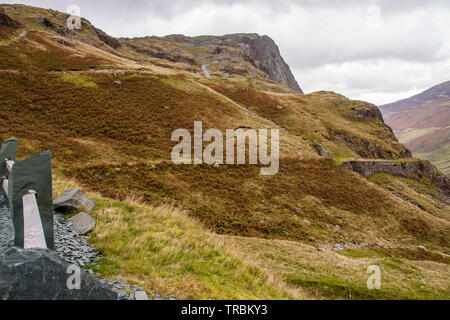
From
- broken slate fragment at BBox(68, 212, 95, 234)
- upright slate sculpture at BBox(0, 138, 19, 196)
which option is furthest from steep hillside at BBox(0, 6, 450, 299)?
upright slate sculpture at BBox(0, 138, 19, 196)

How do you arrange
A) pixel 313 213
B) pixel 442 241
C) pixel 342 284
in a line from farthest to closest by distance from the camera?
pixel 442 241 < pixel 313 213 < pixel 342 284

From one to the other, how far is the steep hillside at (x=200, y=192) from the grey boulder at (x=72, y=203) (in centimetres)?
76

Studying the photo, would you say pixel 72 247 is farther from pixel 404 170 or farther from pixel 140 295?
pixel 404 170

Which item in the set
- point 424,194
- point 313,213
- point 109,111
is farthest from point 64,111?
point 424,194

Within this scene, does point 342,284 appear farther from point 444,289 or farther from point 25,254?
point 25,254

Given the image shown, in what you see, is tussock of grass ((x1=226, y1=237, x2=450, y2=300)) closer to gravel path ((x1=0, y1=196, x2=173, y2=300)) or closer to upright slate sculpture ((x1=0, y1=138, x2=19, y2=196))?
gravel path ((x1=0, y1=196, x2=173, y2=300))

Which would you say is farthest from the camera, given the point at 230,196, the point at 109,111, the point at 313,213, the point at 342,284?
the point at 109,111

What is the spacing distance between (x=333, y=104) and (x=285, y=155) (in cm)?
5620

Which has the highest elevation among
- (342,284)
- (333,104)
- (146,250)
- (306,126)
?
(333,104)

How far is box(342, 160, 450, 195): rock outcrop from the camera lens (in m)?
46.8

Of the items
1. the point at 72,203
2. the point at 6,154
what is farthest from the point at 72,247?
the point at 6,154

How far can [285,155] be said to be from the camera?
38469 mm

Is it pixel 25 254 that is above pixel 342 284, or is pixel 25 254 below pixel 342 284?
above

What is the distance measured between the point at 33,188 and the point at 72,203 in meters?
4.35
